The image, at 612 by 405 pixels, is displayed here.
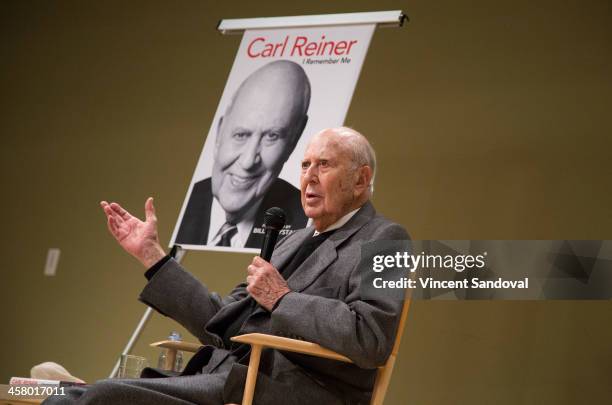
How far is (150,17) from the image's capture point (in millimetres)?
5625

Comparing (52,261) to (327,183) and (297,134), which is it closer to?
(297,134)

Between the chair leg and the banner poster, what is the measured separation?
109cm

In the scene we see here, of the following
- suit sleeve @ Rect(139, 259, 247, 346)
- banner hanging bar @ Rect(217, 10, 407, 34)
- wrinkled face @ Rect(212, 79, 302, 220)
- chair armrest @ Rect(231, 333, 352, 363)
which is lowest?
chair armrest @ Rect(231, 333, 352, 363)

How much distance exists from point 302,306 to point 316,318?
0.19ft

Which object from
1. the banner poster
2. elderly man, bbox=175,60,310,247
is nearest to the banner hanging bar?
the banner poster

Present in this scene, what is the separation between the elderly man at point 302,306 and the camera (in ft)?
6.86

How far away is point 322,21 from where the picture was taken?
352cm

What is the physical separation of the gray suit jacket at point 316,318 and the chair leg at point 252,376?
0.19ft

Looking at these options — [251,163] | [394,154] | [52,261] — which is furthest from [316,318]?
[52,261]

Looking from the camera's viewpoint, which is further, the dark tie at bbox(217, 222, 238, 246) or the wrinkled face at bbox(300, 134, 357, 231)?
the dark tie at bbox(217, 222, 238, 246)

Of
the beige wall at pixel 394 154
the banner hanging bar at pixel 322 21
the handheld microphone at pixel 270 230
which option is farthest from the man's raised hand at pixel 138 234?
the beige wall at pixel 394 154

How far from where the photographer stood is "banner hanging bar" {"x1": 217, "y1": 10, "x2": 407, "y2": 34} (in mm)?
3413

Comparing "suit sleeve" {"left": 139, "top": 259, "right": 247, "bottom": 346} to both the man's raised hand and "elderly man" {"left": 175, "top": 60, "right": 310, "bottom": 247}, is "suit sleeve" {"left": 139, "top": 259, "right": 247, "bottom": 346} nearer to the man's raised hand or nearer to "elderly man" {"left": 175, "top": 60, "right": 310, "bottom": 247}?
the man's raised hand

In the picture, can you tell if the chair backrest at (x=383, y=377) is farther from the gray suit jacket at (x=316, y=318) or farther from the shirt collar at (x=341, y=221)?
the shirt collar at (x=341, y=221)
